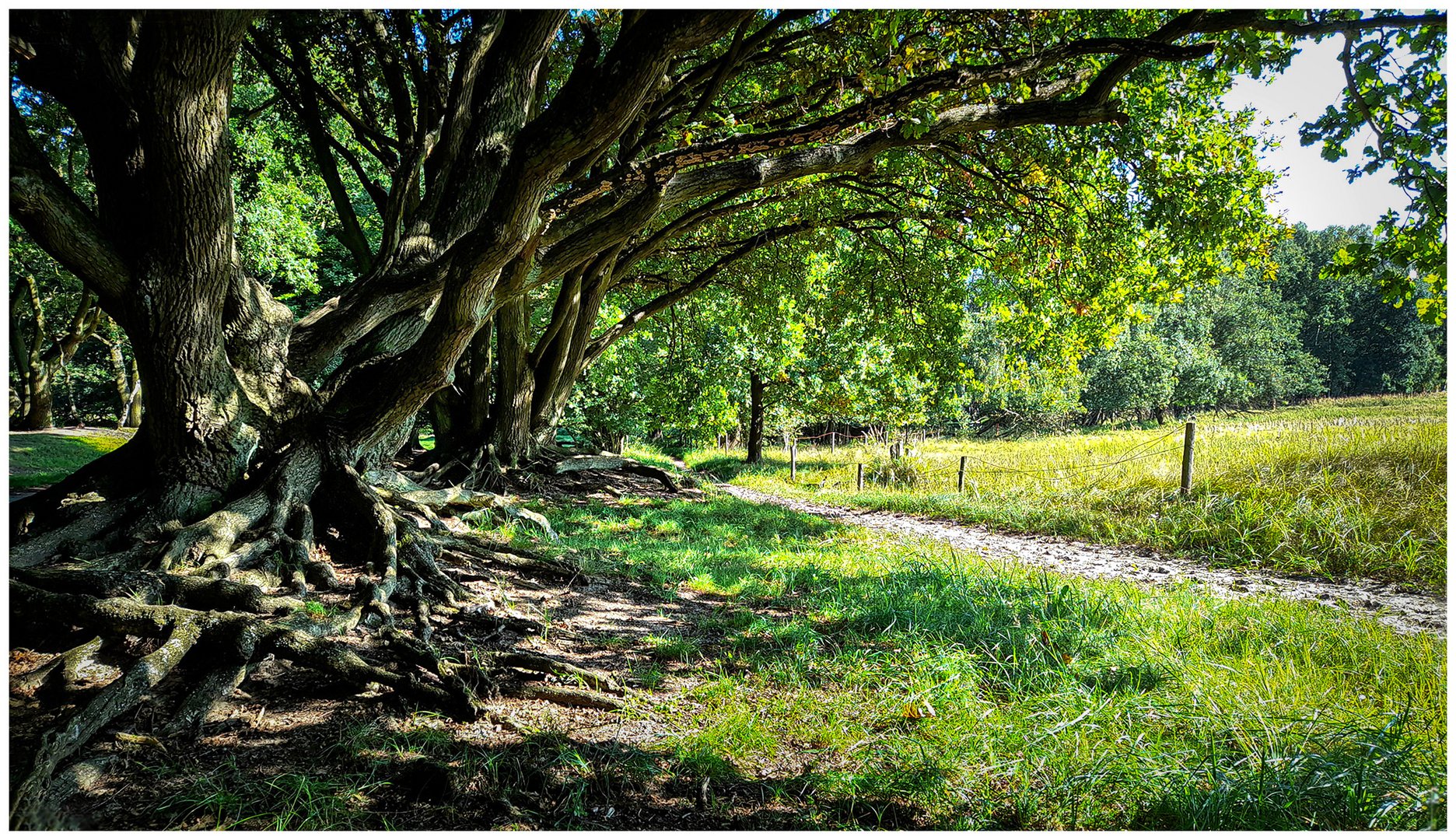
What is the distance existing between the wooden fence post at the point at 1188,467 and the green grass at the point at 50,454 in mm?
16537

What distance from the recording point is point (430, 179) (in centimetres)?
791

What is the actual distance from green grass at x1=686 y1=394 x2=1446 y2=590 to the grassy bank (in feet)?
8.09

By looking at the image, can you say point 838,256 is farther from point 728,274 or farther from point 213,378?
point 213,378

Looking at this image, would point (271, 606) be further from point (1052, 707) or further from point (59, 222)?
point (1052, 707)

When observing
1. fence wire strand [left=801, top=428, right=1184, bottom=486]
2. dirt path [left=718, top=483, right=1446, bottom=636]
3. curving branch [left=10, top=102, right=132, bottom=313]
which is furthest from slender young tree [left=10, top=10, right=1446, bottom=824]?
fence wire strand [left=801, top=428, right=1184, bottom=486]

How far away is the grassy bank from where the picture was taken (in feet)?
8.51

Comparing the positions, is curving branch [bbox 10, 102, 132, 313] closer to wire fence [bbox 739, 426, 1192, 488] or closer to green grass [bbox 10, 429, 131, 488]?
green grass [bbox 10, 429, 131, 488]

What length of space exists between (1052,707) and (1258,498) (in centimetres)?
774

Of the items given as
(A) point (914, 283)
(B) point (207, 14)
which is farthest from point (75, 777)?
(A) point (914, 283)

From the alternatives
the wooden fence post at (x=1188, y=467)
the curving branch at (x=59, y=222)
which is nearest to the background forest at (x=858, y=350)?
the wooden fence post at (x=1188, y=467)

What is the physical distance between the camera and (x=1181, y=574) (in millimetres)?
7277

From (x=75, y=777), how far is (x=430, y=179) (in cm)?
708

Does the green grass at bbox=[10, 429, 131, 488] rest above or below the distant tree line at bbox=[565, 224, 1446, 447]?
below

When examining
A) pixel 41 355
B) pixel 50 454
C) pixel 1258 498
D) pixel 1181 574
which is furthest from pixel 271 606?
pixel 41 355
